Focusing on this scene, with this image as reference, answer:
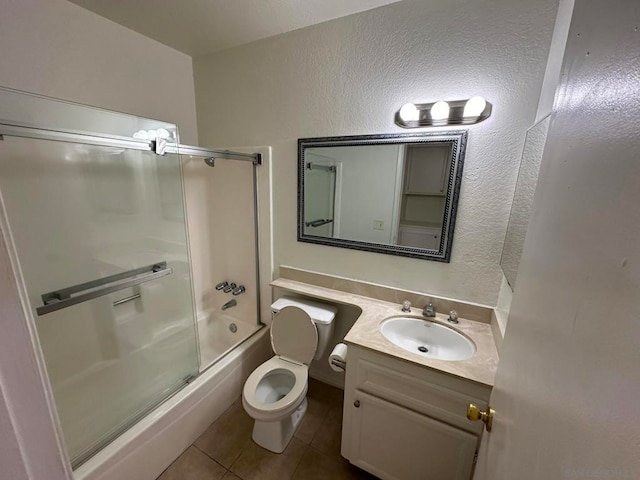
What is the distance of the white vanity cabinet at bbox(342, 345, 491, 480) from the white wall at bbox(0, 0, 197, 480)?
111 cm

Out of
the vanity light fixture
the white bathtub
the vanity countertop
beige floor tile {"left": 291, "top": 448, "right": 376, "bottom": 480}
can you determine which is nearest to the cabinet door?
beige floor tile {"left": 291, "top": 448, "right": 376, "bottom": 480}

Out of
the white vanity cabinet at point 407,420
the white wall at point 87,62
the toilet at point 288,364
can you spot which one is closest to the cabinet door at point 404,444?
the white vanity cabinet at point 407,420

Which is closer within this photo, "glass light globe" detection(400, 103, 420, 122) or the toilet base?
"glass light globe" detection(400, 103, 420, 122)

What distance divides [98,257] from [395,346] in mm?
1914

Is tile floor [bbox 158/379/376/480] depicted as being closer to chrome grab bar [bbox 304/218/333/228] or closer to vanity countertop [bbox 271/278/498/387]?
vanity countertop [bbox 271/278/498/387]

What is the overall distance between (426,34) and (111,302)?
2.52 m

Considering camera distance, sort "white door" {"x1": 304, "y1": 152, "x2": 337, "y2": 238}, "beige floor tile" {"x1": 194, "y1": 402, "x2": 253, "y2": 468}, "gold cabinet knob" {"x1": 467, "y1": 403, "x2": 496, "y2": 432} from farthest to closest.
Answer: "white door" {"x1": 304, "y1": 152, "x2": 337, "y2": 238}
"beige floor tile" {"x1": 194, "y1": 402, "x2": 253, "y2": 468}
"gold cabinet knob" {"x1": 467, "y1": 403, "x2": 496, "y2": 432}

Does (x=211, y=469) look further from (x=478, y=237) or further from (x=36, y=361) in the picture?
(x=478, y=237)

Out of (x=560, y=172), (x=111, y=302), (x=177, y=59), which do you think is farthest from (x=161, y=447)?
(x=177, y=59)

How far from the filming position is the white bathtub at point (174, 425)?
1.20 meters

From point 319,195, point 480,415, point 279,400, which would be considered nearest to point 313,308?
point 279,400

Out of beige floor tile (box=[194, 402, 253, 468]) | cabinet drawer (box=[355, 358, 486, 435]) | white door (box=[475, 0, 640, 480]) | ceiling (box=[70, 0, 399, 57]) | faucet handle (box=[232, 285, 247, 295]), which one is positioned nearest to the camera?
white door (box=[475, 0, 640, 480])

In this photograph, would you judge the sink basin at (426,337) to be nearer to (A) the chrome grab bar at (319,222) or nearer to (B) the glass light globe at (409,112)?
(A) the chrome grab bar at (319,222)

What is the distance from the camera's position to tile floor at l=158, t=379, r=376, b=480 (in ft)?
4.67
